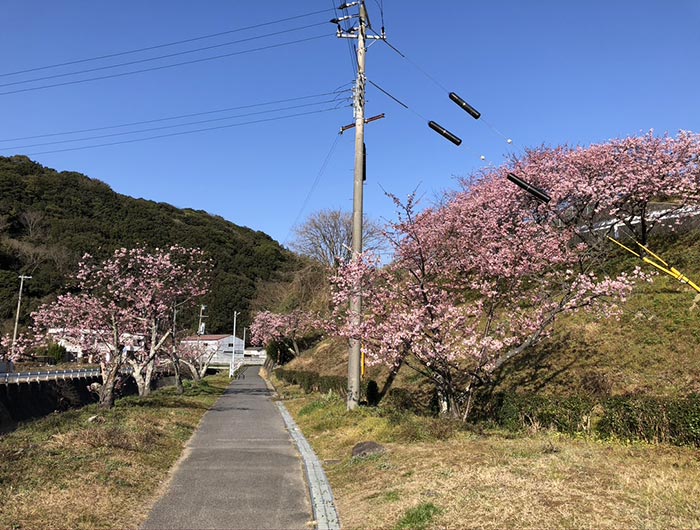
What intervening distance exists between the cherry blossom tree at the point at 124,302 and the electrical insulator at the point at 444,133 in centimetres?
1335

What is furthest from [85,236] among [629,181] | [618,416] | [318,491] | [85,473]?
[618,416]

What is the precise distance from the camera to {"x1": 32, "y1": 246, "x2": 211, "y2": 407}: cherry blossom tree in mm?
20484

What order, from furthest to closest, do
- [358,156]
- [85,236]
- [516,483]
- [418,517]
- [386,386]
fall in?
[85,236], [386,386], [358,156], [516,483], [418,517]

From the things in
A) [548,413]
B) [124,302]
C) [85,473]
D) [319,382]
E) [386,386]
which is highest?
[124,302]

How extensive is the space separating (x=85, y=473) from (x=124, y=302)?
1503cm

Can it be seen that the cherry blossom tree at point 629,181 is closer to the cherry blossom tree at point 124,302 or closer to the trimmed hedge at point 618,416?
the trimmed hedge at point 618,416

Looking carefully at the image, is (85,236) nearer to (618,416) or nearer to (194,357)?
(194,357)

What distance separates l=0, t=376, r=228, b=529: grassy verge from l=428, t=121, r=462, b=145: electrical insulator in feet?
25.0

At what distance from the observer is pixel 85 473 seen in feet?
24.3

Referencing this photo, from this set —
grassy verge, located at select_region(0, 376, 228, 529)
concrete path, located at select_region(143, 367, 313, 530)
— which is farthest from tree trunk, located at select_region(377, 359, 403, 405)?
grassy verge, located at select_region(0, 376, 228, 529)

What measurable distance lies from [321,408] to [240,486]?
29.6 ft

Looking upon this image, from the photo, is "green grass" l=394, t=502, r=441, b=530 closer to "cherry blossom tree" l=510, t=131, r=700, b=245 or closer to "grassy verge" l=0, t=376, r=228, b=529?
"grassy verge" l=0, t=376, r=228, b=529

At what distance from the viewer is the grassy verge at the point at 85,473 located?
572 cm

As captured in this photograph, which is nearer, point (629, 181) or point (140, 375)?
point (629, 181)
